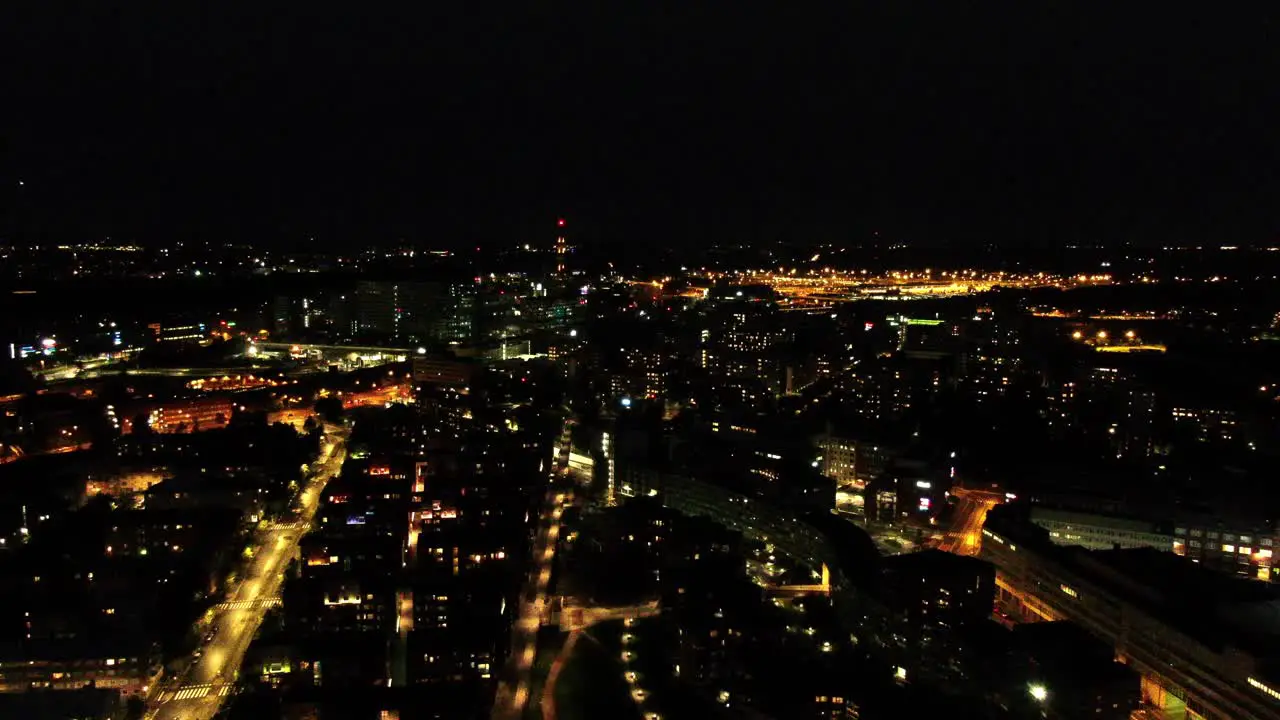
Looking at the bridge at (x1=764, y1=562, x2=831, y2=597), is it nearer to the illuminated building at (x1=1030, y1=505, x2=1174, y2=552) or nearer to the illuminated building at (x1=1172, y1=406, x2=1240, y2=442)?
the illuminated building at (x1=1030, y1=505, x2=1174, y2=552)

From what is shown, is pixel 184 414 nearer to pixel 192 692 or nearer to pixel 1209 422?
pixel 192 692

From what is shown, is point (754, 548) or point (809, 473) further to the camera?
point (809, 473)

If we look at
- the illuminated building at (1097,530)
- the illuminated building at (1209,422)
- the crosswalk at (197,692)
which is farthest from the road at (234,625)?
the illuminated building at (1209,422)

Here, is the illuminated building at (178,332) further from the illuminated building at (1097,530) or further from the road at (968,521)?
the illuminated building at (1097,530)

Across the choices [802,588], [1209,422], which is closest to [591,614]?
[802,588]

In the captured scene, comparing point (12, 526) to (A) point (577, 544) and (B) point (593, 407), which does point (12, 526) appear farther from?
(B) point (593, 407)

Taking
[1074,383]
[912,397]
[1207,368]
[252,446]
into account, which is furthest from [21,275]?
[1207,368]
